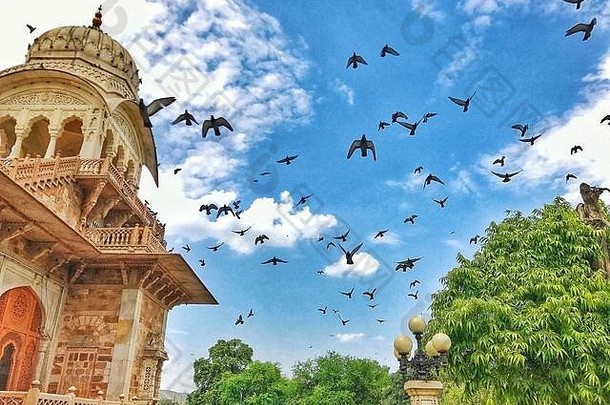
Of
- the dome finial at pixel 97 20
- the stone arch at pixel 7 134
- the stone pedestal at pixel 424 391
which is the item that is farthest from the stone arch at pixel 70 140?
the stone pedestal at pixel 424 391

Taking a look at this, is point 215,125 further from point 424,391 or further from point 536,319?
point 536,319

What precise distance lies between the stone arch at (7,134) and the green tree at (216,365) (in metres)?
27.1

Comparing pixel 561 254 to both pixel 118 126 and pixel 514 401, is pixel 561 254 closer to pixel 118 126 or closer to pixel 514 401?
pixel 514 401

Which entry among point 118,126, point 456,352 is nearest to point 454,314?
point 456,352

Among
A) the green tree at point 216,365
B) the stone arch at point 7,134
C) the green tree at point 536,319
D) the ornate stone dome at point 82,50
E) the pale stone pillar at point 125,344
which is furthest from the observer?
the green tree at point 216,365

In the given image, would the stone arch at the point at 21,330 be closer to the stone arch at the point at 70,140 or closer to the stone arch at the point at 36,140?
the stone arch at the point at 36,140

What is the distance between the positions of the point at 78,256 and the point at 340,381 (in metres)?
30.3

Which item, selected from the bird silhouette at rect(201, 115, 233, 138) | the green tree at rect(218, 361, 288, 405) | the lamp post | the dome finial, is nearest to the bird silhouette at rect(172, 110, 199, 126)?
the bird silhouette at rect(201, 115, 233, 138)

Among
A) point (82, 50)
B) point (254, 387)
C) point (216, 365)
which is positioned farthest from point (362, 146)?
point (216, 365)

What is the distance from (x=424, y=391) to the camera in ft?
22.1

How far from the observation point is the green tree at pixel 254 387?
3522cm

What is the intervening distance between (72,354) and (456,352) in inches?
368

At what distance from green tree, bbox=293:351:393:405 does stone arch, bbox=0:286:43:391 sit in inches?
1055

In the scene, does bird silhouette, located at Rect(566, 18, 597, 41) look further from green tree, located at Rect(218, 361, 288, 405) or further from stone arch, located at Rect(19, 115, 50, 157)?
green tree, located at Rect(218, 361, 288, 405)
